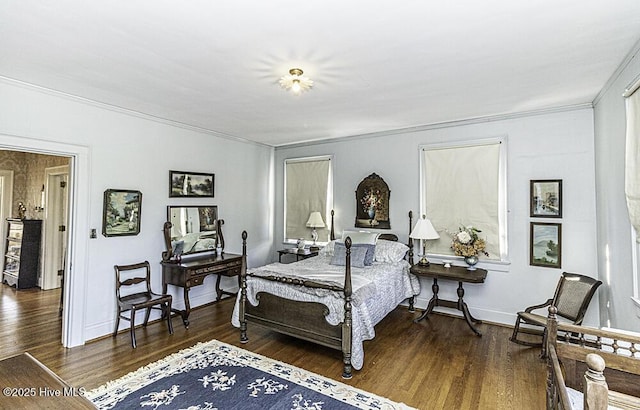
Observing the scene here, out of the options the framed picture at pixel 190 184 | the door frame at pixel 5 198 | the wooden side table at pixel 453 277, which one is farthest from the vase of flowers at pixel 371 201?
the door frame at pixel 5 198

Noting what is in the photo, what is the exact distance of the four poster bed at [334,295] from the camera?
9.80 ft

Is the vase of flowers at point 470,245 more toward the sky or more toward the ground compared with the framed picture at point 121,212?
more toward the ground

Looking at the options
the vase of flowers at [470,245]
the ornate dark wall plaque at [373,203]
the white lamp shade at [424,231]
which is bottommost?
the vase of flowers at [470,245]

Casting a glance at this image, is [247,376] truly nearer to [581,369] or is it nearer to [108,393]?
[108,393]

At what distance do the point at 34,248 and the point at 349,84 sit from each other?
6385mm

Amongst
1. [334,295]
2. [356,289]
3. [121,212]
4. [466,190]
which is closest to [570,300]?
[466,190]

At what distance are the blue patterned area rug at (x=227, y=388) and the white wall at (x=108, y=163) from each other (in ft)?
4.42

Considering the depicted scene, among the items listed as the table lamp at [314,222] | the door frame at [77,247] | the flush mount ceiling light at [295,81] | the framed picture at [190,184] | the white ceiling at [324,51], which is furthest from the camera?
the table lamp at [314,222]

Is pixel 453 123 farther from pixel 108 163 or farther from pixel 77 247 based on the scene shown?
pixel 77 247

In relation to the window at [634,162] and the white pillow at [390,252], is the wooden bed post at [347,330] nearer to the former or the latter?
the white pillow at [390,252]

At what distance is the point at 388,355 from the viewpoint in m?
3.33

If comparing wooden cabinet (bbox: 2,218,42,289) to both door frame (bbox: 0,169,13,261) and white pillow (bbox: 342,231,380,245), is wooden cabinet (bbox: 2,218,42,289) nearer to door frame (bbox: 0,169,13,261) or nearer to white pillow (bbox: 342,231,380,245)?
door frame (bbox: 0,169,13,261)

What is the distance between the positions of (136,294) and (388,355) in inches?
123

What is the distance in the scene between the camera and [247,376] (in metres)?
2.89
